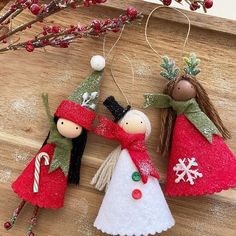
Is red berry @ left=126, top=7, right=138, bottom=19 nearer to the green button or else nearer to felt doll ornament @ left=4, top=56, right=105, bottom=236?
felt doll ornament @ left=4, top=56, right=105, bottom=236

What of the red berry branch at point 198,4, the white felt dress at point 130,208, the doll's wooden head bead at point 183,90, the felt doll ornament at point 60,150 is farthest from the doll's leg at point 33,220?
the red berry branch at point 198,4

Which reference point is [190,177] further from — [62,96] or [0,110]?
[0,110]

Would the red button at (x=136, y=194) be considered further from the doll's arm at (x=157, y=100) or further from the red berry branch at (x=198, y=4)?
the red berry branch at (x=198, y=4)

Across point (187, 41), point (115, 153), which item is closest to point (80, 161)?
point (115, 153)

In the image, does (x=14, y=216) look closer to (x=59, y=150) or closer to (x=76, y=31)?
(x=59, y=150)

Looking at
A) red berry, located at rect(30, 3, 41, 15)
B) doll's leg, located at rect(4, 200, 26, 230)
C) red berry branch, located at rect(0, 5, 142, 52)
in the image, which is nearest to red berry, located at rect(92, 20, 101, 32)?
red berry branch, located at rect(0, 5, 142, 52)

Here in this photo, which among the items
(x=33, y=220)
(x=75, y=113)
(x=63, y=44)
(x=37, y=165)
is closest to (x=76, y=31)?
(x=63, y=44)
